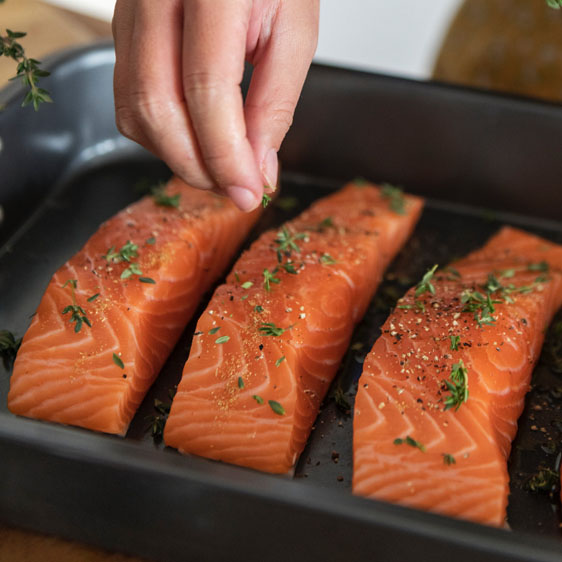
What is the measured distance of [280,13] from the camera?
2117 mm

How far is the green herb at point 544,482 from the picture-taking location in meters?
2.17

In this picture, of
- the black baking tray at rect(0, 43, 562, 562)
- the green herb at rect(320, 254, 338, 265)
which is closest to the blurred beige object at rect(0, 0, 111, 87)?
the black baking tray at rect(0, 43, 562, 562)

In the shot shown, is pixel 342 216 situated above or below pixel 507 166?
below

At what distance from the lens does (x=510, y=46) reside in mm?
Result: 3676

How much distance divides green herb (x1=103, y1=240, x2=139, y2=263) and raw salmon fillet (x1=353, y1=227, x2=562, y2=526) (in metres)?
0.98

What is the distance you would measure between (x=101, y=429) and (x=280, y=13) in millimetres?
1450

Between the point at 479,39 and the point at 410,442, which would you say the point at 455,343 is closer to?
the point at 410,442

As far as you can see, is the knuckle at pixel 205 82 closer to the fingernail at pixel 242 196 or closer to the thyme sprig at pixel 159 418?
the fingernail at pixel 242 196

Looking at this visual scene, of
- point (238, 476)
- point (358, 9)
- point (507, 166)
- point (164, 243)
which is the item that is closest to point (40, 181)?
point (164, 243)

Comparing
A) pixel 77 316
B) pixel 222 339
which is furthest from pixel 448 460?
pixel 77 316

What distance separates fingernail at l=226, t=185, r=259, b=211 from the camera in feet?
6.22

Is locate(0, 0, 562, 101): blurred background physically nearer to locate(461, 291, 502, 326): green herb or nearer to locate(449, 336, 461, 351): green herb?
locate(461, 291, 502, 326): green herb

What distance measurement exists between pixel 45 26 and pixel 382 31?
12.1 ft

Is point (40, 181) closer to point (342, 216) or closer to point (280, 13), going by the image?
point (342, 216)
